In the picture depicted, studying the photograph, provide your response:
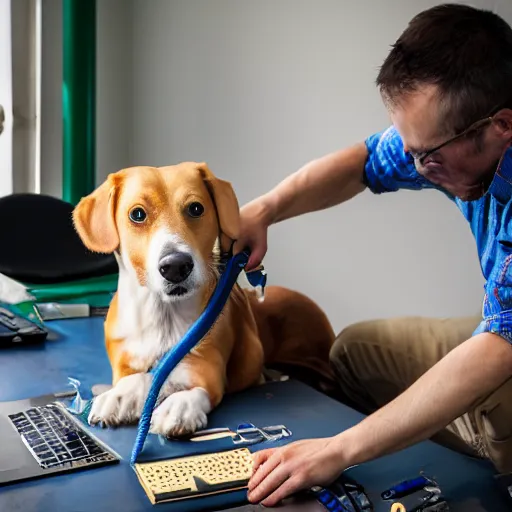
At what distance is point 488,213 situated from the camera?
1.07 meters

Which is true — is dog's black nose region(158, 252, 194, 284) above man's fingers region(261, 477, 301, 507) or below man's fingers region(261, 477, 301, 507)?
above

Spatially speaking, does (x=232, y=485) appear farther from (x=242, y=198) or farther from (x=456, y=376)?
(x=242, y=198)

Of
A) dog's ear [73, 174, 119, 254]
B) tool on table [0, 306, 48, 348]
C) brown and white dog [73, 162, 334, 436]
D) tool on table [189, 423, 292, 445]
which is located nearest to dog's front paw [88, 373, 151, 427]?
brown and white dog [73, 162, 334, 436]

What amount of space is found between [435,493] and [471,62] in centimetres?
58

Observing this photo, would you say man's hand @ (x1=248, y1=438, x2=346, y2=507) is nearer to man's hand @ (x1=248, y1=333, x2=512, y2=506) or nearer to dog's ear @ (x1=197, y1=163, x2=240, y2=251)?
man's hand @ (x1=248, y1=333, x2=512, y2=506)

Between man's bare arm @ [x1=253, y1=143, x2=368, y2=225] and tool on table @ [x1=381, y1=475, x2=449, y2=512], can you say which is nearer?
tool on table @ [x1=381, y1=475, x2=449, y2=512]

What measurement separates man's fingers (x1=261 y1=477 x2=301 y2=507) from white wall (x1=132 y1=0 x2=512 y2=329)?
81 centimetres

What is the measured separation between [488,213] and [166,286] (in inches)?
20.3

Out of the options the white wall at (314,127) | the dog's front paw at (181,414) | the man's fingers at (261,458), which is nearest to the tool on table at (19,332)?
the dog's front paw at (181,414)

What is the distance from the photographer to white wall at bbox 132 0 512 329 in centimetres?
163

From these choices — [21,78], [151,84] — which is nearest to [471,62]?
[151,84]

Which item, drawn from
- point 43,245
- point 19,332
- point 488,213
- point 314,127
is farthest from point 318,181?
point 43,245

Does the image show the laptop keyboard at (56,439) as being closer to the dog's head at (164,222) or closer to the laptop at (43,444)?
the laptop at (43,444)

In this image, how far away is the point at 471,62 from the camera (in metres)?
0.89
